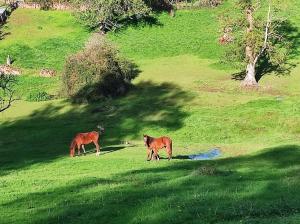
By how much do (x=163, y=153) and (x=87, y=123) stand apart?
43.5 ft

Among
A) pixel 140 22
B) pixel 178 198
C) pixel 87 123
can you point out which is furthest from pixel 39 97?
pixel 178 198

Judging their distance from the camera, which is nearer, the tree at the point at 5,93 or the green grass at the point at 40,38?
the tree at the point at 5,93

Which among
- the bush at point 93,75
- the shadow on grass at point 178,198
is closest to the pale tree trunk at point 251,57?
the bush at point 93,75

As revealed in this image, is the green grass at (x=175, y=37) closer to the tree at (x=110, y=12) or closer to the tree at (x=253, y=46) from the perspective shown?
the tree at (x=110, y=12)

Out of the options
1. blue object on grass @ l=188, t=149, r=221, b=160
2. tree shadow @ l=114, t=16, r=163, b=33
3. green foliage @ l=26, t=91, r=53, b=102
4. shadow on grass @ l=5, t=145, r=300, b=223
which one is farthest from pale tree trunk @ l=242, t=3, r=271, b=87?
shadow on grass @ l=5, t=145, r=300, b=223

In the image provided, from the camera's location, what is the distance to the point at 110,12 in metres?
89.9

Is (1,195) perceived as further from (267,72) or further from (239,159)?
(267,72)

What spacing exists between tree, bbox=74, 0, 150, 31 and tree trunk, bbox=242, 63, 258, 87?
29658mm

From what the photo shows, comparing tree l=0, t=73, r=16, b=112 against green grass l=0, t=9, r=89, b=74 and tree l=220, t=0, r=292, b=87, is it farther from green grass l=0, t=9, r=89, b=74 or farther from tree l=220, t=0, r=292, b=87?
tree l=220, t=0, r=292, b=87

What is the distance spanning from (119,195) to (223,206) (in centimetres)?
545

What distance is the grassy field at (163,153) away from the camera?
2277 cm

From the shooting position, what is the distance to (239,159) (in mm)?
39250

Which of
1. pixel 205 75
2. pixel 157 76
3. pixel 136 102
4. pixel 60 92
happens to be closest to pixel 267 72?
pixel 205 75

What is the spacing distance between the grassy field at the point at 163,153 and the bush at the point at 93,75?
5.58 ft
